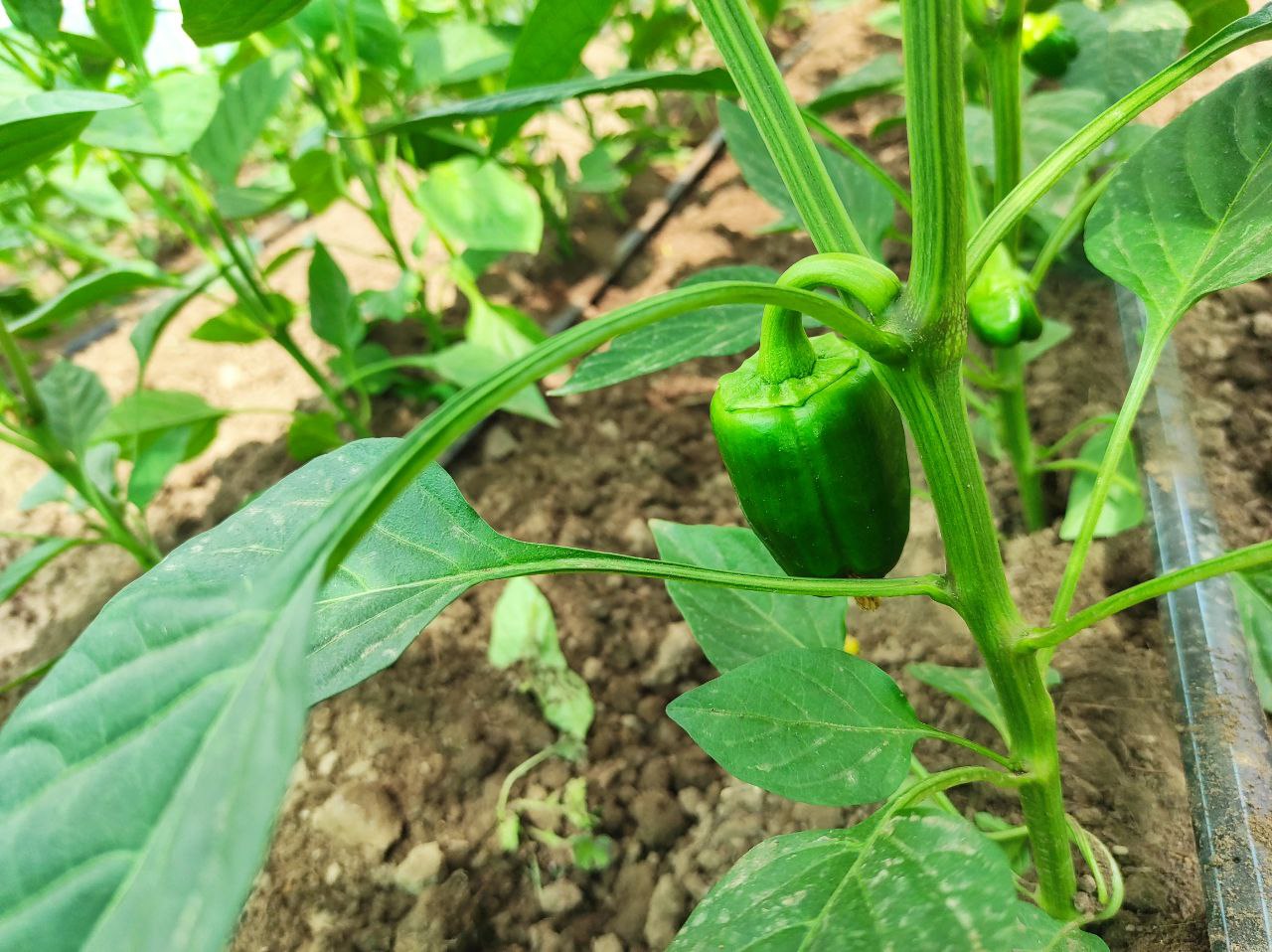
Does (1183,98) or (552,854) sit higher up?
(1183,98)

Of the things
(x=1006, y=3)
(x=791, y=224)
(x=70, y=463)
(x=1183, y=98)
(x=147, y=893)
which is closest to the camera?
(x=147, y=893)

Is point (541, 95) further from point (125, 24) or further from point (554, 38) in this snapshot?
point (125, 24)

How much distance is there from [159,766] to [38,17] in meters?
0.88

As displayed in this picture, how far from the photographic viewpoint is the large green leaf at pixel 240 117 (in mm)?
1052

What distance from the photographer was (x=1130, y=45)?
786 millimetres

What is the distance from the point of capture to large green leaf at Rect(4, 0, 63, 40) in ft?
2.56

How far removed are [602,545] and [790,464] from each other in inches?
24.6

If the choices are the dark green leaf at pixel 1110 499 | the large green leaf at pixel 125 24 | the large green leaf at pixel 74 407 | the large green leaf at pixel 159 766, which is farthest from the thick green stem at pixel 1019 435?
the large green leaf at pixel 74 407

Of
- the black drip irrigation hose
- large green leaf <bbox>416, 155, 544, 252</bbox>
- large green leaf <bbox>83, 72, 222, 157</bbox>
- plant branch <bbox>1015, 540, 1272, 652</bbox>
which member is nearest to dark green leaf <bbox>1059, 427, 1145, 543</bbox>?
the black drip irrigation hose

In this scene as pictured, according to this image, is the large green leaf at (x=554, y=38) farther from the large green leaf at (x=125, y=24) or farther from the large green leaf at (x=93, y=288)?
the large green leaf at (x=93, y=288)

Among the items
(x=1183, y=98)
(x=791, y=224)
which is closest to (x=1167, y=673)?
(x=791, y=224)

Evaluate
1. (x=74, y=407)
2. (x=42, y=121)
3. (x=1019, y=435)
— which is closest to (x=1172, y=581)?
(x=1019, y=435)

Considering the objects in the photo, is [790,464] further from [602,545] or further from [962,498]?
[602,545]

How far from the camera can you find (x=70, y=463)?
99 centimetres
